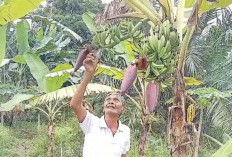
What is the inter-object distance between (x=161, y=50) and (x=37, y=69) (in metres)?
2.93

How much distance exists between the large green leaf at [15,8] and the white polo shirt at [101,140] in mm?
644

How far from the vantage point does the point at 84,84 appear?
172 cm

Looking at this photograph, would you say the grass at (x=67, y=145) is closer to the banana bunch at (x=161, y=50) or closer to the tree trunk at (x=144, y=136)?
the tree trunk at (x=144, y=136)

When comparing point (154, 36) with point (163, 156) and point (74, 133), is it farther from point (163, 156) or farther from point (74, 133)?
point (74, 133)

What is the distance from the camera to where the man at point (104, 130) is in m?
1.80

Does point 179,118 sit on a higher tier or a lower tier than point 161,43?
lower

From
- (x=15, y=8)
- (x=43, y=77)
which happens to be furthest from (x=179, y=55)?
(x=43, y=77)

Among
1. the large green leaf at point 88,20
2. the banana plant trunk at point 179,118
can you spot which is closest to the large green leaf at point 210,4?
the banana plant trunk at point 179,118

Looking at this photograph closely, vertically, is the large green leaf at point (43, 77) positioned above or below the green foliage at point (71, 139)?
above

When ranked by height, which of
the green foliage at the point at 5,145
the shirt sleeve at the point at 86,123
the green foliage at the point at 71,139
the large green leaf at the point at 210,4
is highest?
A: the large green leaf at the point at 210,4

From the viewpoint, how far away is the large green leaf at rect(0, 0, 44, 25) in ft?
6.94

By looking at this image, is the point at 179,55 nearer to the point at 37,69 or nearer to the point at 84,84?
the point at 84,84

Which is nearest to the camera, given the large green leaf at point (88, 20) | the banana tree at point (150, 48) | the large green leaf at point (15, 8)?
the banana tree at point (150, 48)

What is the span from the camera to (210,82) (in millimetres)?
5785
